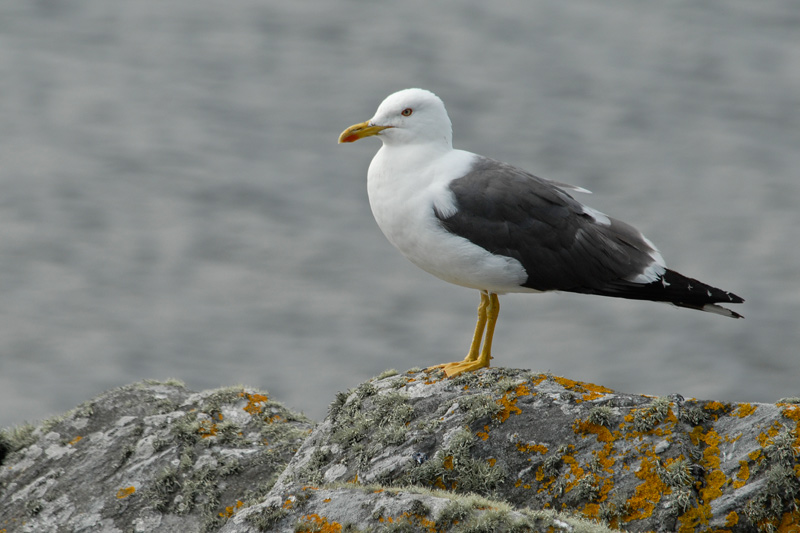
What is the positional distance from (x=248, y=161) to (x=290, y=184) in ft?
3.86

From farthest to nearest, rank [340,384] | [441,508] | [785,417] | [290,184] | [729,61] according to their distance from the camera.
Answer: [729,61]
[290,184]
[340,384]
[785,417]
[441,508]

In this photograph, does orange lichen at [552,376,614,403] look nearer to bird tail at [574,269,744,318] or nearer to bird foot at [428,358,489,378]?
bird foot at [428,358,489,378]

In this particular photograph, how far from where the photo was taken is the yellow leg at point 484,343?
21.3 feet

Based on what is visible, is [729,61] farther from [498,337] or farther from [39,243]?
[39,243]

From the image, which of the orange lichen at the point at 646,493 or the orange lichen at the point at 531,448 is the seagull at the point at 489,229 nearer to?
the orange lichen at the point at 531,448

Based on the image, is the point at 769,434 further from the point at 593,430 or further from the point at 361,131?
the point at 361,131

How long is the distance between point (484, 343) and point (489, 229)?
0.84 metres

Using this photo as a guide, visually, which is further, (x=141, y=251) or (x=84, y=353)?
(x=141, y=251)

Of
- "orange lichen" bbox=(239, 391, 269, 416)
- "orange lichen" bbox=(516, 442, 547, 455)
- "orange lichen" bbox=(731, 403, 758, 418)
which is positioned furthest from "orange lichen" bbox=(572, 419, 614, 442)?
"orange lichen" bbox=(239, 391, 269, 416)

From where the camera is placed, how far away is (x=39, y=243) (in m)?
16.8

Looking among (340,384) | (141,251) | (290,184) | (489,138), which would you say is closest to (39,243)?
(141,251)

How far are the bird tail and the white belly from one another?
24.7 inches

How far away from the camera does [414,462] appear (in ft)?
17.2

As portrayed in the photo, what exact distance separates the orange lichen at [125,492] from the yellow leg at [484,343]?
2060 millimetres
